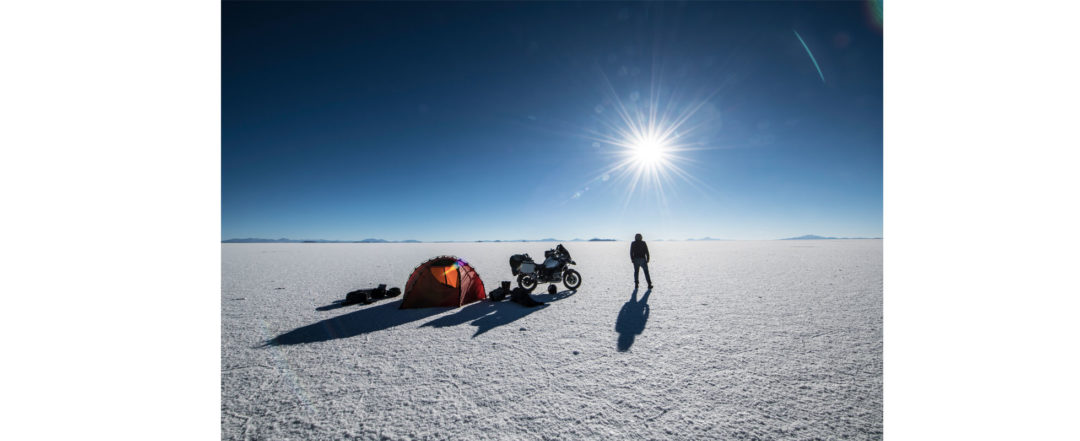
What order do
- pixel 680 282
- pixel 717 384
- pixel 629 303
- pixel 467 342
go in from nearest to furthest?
pixel 717 384
pixel 467 342
pixel 629 303
pixel 680 282

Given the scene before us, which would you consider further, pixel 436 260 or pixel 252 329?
pixel 436 260

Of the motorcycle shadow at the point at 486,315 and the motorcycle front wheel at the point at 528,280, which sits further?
the motorcycle front wheel at the point at 528,280

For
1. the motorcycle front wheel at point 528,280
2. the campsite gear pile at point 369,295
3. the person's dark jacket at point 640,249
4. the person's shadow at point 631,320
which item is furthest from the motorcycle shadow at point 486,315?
the person's dark jacket at point 640,249

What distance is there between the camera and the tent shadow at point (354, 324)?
551 cm

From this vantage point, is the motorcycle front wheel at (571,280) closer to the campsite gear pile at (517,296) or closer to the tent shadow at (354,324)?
the campsite gear pile at (517,296)

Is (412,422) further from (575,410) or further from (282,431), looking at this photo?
(575,410)

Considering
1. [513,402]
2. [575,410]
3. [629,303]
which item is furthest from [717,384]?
[629,303]

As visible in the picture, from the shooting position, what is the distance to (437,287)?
25.1 ft

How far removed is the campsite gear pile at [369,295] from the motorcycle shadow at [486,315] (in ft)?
→ 9.25

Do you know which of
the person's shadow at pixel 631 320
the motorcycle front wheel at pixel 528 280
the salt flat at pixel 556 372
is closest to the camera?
the salt flat at pixel 556 372

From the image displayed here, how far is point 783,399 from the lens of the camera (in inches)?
135

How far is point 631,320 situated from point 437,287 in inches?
181

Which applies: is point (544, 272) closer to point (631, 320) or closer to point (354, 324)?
point (631, 320)
